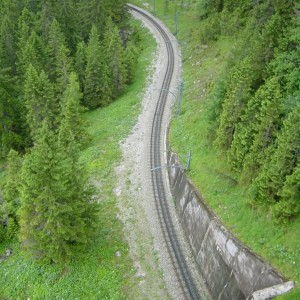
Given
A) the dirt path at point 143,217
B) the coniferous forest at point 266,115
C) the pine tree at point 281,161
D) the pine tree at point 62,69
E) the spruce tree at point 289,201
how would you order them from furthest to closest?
the pine tree at point 62,69
the dirt path at point 143,217
the coniferous forest at point 266,115
the pine tree at point 281,161
the spruce tree at point 289,201

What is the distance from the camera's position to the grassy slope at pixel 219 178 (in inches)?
1072

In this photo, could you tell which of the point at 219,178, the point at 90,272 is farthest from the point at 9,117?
the point at 219,178

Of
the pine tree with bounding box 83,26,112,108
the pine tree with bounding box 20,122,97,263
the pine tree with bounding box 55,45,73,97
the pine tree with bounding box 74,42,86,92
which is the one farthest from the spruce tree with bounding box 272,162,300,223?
the pine tree with bounding box 74,42,86,92

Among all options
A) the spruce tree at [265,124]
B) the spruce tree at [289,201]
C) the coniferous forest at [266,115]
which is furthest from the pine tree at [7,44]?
the spruce tree at [289,201]

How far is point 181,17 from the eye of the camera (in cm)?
9281

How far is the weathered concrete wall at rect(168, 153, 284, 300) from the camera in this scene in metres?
26.9

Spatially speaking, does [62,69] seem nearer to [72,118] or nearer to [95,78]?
[95,78]

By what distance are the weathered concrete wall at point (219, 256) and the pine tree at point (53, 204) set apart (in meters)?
10.1

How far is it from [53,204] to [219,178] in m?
17.1

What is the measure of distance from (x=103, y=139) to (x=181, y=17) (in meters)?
54.4

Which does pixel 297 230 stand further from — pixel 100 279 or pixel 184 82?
pixel 184 82

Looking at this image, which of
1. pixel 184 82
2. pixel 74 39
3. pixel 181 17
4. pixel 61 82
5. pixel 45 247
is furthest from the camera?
pixel 181 17

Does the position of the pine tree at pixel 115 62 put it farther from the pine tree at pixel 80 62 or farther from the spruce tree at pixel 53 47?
the spruce tree at pixel 53 47

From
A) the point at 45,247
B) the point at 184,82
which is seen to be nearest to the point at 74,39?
the point at 184,82
